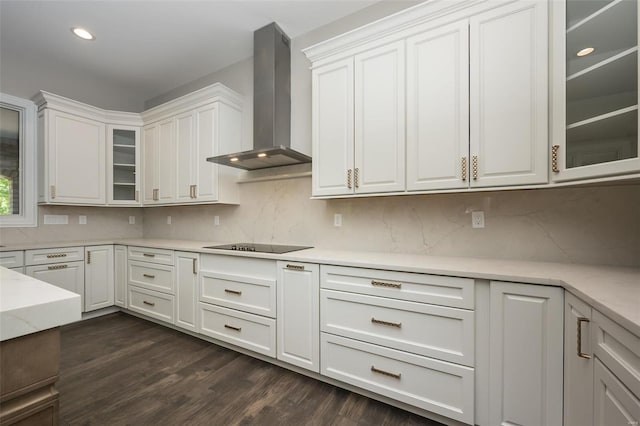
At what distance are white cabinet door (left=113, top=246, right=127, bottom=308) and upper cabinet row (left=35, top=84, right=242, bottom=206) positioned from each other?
2.07 ft

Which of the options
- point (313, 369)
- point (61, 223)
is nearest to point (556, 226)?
point (313, 369)

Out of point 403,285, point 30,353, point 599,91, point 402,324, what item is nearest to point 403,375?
point 402,324

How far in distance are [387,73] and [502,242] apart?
1388 millimetres

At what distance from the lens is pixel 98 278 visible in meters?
3.05

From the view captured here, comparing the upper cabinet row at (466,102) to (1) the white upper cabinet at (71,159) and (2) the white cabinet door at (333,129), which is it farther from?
(1) the white upper cabinet at (71,159)

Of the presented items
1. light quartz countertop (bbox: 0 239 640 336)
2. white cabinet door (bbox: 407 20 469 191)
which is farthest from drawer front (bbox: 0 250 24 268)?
white cabinet door (bbox: 407 20 469 191)

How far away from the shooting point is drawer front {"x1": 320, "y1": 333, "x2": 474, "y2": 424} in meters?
1.41

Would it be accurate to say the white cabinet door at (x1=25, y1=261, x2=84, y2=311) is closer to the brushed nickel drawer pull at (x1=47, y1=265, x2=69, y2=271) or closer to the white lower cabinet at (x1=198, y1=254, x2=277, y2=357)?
the brushed nickel drawer pull at (x1=47, y1=265, x2=69, y2=271)

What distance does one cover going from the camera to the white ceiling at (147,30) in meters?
2.26

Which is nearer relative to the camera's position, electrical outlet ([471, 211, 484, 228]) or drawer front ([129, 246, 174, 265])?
electrical outlet ([471, 211, 484, 228])

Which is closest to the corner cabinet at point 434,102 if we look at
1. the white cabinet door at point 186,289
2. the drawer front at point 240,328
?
the drawer front at point 240,328

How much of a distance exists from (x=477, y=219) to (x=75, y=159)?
162 inches

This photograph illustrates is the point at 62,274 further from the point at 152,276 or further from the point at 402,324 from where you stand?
the point at 402,324

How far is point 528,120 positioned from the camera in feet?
4.80
